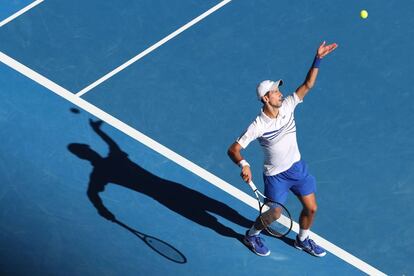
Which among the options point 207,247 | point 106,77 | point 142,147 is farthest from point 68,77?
point 207,247

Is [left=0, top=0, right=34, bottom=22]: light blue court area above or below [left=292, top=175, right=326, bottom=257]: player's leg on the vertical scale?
above

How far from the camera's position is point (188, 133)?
1666cm

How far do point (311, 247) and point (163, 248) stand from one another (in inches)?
83.7

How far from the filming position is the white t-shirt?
44.2ft

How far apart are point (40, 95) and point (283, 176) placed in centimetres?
548

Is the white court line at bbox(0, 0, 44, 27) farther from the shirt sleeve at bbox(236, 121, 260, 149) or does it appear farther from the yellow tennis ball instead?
the shirt sleeve at bbox(236, 121, 260, 149)

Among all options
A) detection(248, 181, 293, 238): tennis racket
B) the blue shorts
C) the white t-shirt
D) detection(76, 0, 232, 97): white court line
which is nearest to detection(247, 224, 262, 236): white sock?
detection(248, 181, 293, 238): tennis racket

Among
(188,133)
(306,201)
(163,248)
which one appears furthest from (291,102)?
(188,133)

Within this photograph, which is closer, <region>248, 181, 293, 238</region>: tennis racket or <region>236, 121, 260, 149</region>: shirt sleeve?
<region>236, 121, 260, 149</region>: shirt sleeve

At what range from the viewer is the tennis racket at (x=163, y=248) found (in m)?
14.7

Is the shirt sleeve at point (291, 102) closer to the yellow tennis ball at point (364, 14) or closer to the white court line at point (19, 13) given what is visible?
the yellow tennis ball at point (364, 14)

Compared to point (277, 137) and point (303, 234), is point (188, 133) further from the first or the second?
point (277, 137)

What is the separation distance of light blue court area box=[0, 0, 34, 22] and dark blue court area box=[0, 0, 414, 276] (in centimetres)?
7

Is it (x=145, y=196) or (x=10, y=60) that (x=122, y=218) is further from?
(x=10, y=60)
